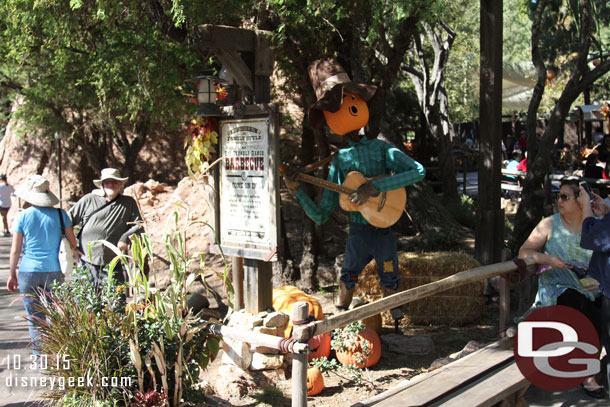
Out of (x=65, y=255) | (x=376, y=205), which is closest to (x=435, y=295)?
(x=376, y=205)

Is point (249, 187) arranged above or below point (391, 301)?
above

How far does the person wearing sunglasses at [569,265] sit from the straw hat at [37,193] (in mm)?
4032

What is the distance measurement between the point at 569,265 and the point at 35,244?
426 centimetres

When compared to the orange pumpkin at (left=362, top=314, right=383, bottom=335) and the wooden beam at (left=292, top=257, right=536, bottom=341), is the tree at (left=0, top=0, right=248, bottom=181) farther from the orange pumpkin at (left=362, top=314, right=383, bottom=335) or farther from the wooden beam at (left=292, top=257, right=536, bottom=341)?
the wooden beam at (left=292, top=257, right=536, bottom=341)

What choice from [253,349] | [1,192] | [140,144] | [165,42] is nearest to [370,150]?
[253,349]

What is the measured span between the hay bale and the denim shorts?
0.93 meters

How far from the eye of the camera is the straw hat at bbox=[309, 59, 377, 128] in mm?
5398

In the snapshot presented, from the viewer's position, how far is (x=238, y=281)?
544 centimetres

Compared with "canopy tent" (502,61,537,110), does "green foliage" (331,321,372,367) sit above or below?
below

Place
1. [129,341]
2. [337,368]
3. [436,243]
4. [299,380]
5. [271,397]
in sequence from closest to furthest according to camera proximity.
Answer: [299,380], [129,341], [271,397], [337,368], [436,243]

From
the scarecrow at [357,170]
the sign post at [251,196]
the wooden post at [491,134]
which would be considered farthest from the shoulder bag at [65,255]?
the wooden post at [491,134]

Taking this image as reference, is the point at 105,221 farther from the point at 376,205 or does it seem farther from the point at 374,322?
the point at 374,322

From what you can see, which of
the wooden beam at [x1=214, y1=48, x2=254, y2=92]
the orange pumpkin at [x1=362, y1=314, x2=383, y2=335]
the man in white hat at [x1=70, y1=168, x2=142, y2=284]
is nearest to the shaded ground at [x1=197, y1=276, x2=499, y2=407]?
the orange pumpkin at [x1=362, y1=314, x2=383, y2=335]
